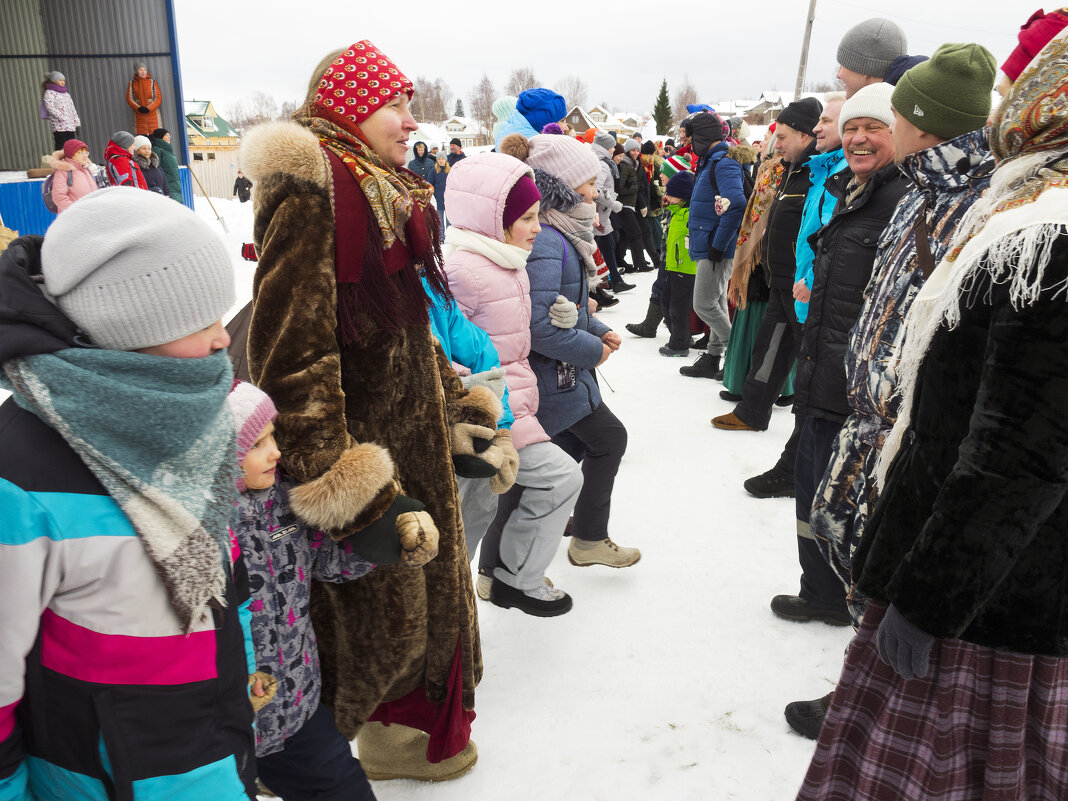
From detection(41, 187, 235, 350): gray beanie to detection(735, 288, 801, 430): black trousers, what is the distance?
385 centimetres

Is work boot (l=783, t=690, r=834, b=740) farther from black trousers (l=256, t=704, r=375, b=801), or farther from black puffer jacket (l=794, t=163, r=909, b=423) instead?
black trousers (l=256, t=704, r=375, b=801)

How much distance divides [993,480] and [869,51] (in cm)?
365

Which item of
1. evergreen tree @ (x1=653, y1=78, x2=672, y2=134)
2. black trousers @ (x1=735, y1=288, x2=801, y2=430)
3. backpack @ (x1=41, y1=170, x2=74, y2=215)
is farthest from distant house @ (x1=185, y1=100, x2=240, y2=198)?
evergreen tree @ (x1=653, y1=78, x2=672, y2=134)

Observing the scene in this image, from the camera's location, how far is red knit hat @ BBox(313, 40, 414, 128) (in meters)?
1.87

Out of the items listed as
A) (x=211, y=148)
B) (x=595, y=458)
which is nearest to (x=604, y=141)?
(x=595, y=458)

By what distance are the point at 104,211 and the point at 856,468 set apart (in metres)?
1.88

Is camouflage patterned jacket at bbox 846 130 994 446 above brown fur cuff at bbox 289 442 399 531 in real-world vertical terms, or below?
above

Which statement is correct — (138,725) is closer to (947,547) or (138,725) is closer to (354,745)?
(947,547)

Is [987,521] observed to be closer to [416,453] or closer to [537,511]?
[416,453]

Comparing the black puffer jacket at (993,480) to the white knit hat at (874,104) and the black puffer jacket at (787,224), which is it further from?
the black puffer jacket at (787,224)

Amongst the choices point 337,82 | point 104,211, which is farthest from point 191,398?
point 337,82

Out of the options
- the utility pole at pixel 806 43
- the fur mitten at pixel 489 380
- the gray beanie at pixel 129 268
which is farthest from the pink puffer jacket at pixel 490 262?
the utility pole at pixel 806 43

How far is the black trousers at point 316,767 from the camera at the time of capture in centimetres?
167

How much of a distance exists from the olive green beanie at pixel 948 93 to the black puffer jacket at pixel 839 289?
54cm
